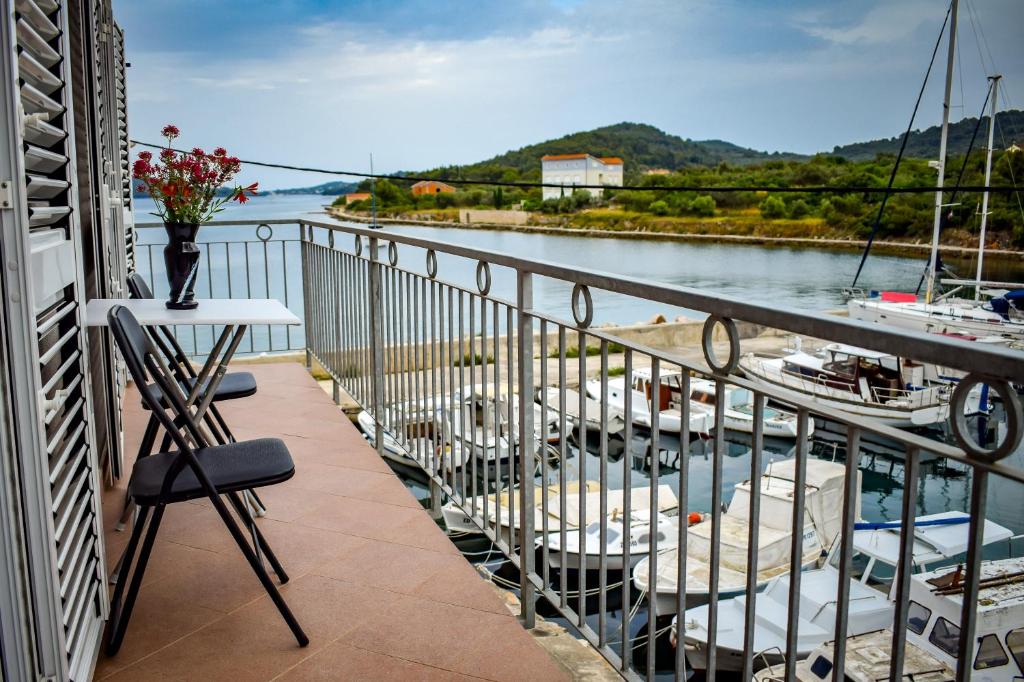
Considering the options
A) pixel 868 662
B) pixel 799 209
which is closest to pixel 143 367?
pixel 868 662

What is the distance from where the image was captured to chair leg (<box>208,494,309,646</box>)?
191 cm

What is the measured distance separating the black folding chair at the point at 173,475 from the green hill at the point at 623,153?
21.0m

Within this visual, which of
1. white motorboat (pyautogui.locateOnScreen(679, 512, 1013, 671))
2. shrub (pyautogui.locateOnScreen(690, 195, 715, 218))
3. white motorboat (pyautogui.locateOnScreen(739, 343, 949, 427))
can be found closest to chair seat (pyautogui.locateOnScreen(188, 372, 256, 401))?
white motorboat (pyautogui.locateOnScreen(679, 512, 1013, 671))

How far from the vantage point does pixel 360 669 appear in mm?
1941

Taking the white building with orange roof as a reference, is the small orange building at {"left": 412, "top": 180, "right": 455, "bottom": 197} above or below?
below

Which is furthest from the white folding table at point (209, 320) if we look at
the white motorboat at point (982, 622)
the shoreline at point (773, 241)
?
the shoreline at point (773, 241)

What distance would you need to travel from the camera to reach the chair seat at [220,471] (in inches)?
77.7

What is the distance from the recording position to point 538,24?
9088 cm

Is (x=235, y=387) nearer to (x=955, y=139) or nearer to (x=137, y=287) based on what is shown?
(x=137, y=287)

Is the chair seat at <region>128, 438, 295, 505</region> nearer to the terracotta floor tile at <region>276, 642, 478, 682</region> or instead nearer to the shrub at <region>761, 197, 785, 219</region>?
the terracotta floor tile at <region>276, 642, 478, 682</region>

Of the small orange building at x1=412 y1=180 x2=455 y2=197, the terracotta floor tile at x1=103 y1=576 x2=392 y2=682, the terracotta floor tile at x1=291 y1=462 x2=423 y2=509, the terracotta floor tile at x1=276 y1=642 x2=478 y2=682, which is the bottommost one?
the terracotta floor tile at x1=276 y1=642 x2=478 y2=682

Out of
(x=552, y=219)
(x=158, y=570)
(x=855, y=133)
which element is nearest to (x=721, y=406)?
(x=158, y=570)

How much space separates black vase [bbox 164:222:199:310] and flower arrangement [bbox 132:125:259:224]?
0.03 metres

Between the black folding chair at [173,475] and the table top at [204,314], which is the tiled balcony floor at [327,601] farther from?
the table top at [204,314]
